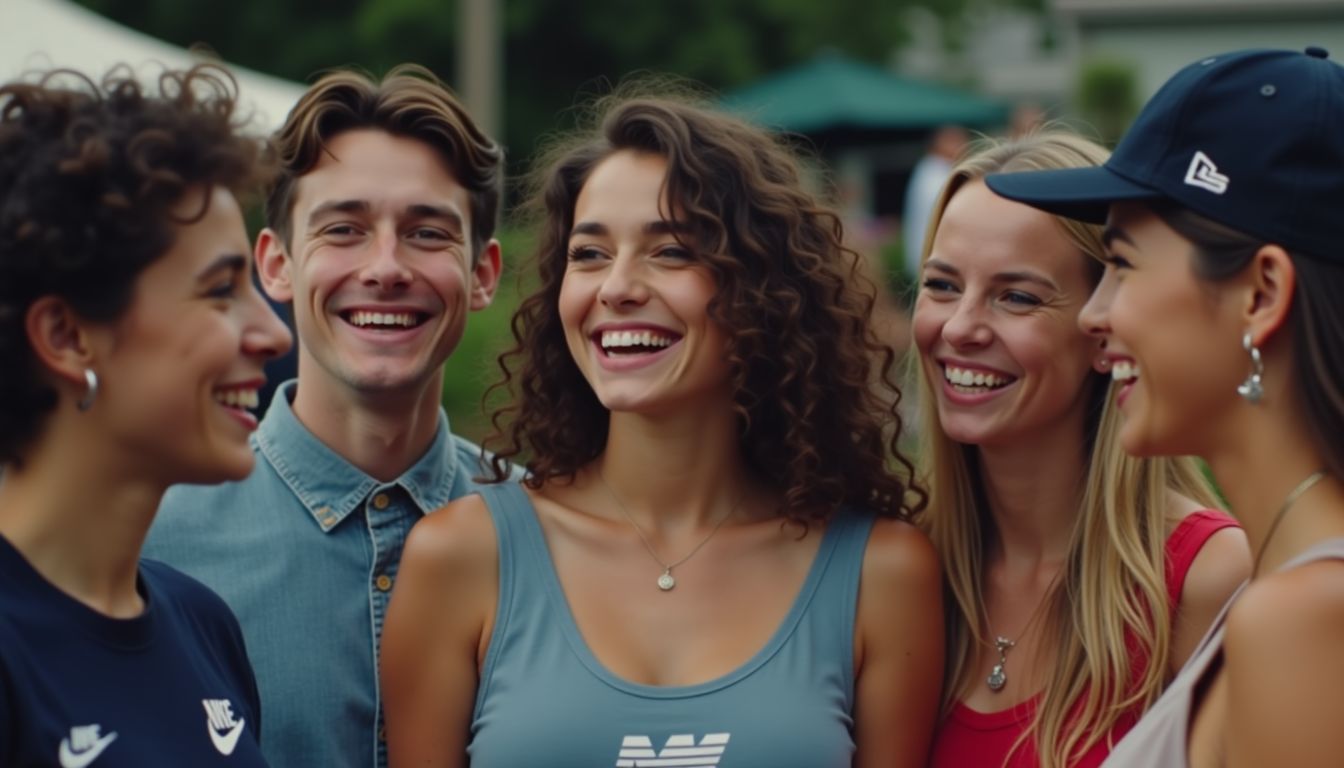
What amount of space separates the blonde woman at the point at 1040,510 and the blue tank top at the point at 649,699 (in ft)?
1.18

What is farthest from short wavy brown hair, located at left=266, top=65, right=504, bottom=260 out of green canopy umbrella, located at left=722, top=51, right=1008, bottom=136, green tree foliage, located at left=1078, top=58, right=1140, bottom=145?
green canopy umbrella, located at left=722, top=51, right=1008, bottom=136

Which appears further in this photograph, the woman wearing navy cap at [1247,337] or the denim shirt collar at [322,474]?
the denim shirt collar at [322,474]

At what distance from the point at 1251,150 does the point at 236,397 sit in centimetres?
173

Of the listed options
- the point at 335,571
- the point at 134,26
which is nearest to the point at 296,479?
the point at 335,571

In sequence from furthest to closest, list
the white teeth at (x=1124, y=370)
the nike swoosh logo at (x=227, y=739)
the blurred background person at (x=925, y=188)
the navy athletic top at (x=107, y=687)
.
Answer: the blurred background person at (x=925, y=188), the white teeth at (x=1124, y=370), the nike swoosh logo at (x=227, y=739), the navy athletic top at (x=107, y=687)

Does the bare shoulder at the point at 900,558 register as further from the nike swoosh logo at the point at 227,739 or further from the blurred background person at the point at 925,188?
the blurred background person at the point at 925,188

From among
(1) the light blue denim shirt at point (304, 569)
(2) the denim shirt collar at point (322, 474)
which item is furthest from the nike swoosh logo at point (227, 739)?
(2) the denim shirt collar at point (322, 474)

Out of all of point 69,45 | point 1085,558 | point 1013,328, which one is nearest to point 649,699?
point 1085,558

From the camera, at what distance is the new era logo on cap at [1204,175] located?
2891mm

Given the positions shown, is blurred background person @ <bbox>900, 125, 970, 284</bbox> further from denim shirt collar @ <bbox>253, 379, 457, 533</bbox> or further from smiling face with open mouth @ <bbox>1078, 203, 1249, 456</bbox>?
smiling face with open mouth @ <bbox>1078, 203, 1249, 456</bbox>

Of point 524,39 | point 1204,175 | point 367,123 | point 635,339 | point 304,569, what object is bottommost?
point 524,39

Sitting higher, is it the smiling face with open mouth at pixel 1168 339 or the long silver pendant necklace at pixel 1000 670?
the smiling face with open mouth at pixel 1168 339

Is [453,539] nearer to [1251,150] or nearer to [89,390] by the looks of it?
[89,390]

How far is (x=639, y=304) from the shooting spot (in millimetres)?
3820
